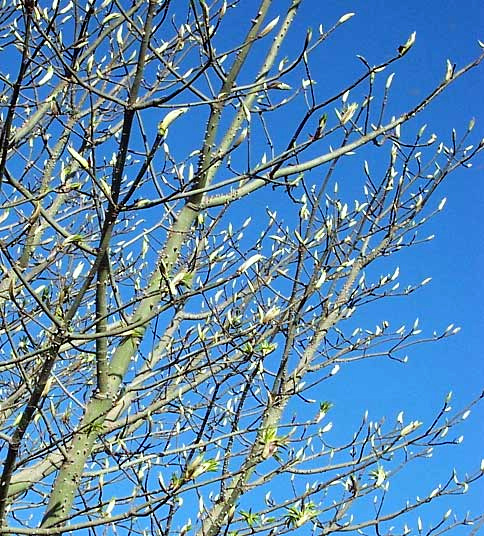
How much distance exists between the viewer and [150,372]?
3529 millimetres

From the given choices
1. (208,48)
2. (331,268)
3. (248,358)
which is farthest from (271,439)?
(331,268)

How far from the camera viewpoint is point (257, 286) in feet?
12.7

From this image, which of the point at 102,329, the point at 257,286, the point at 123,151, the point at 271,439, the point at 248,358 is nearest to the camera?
the point at 123,151

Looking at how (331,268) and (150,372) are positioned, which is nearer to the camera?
(150,372)

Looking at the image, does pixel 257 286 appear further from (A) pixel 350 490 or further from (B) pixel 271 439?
(B) pixel 271 439

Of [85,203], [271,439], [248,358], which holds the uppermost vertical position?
[85,203]

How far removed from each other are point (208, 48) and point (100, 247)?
0.78m

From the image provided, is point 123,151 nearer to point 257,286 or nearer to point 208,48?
point 208,48

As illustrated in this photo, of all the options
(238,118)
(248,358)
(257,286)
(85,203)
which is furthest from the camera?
(85,203)

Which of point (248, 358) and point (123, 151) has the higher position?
point (123, 151)

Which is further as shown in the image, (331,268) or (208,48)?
(331,268)

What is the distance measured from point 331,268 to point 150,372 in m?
1.26

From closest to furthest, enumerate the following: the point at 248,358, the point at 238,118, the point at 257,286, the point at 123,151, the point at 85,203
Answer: the point at 123,151, the point at 248,358, the point at 238,118, the point at 257,286, the point at 85,203

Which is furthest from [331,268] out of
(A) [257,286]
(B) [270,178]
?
(B) [270,178]
